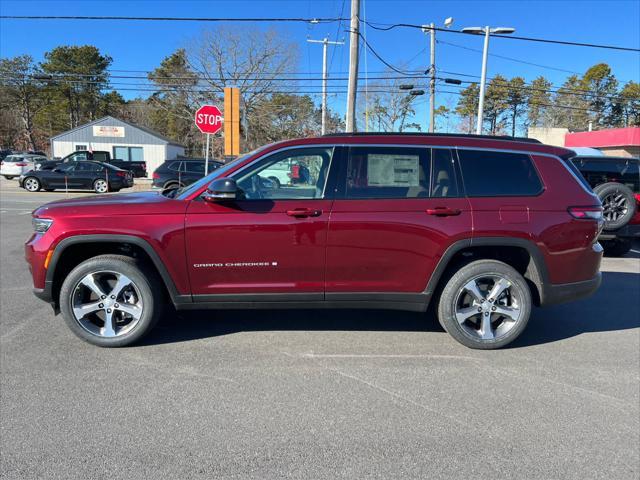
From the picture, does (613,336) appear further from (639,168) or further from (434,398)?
(639,168)

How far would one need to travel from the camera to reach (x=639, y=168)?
320 inches

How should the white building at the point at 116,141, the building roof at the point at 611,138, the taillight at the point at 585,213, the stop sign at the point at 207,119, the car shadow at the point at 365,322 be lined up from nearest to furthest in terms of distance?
the taillight at the point at 585,213 < the car shadow at the point at 365,322 < the stop sign at the point at 207,119 < the building roof at the point at 611,138 < the white building at the point at 116,141

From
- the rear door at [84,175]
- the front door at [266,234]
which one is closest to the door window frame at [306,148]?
the front door at [266,234]

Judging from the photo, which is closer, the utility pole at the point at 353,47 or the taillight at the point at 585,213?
the taillight at the point at 585,213

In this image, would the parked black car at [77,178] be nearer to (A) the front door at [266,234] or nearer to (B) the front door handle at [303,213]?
(A) the front door at [266,234]

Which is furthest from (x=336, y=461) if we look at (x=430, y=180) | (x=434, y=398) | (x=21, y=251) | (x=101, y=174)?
(x=101, y=174)

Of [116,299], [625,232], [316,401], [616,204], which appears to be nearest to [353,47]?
[616,204]

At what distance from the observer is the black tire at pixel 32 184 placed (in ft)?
68.0

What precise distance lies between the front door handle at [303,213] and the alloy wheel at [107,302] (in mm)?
1482

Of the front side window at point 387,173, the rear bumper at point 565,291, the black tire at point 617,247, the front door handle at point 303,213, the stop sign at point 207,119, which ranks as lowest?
the black tire at point 617,247

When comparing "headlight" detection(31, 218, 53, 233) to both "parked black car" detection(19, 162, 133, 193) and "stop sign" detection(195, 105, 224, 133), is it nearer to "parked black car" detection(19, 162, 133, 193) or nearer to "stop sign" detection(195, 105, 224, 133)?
"stop sign" detection(195, 105, 224, 133)

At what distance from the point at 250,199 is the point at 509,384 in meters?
2.52

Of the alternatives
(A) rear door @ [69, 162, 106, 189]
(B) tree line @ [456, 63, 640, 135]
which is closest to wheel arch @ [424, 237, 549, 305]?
(A) rear door @ [69, 162, 106, 189]

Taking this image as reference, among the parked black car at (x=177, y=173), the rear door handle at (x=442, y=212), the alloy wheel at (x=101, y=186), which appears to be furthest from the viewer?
the alloy wheel at (x=101, y=186)
